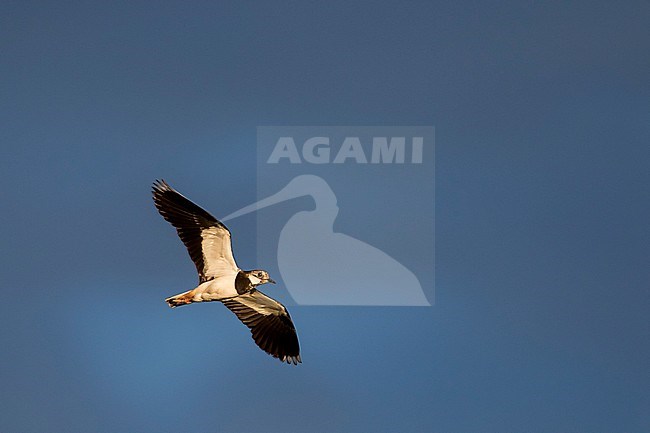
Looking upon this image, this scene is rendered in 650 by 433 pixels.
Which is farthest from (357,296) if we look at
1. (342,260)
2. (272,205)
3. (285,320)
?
(285,320)

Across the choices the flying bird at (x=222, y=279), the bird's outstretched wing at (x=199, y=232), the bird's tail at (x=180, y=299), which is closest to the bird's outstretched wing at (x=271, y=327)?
the flying bird at (x=222, y=279)

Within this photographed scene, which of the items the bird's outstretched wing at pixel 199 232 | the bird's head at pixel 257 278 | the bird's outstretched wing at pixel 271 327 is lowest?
the bird's outstretched wing at pixel 271 327

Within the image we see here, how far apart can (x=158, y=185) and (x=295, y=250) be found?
159 inches

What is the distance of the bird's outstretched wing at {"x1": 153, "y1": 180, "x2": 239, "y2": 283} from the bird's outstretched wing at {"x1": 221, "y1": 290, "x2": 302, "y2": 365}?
0.52 metres

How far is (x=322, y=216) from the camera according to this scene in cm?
1376

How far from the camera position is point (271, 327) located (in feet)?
35.3

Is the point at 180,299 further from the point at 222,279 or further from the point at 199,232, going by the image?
the point at 199,232

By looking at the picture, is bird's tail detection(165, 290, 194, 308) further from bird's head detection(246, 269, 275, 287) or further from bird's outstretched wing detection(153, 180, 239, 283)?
bird's head detection(246, 269, 275, 287)

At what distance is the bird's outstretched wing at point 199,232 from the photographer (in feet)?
32.3

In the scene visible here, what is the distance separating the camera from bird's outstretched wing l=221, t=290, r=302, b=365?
10.7m

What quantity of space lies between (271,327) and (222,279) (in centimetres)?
85

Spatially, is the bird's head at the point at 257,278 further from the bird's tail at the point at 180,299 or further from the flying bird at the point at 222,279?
the bird's tail at the point at 180,299

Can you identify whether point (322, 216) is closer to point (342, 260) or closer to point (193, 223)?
point (342, 260)

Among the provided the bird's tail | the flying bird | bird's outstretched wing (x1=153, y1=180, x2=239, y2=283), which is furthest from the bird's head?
the bird's tail
